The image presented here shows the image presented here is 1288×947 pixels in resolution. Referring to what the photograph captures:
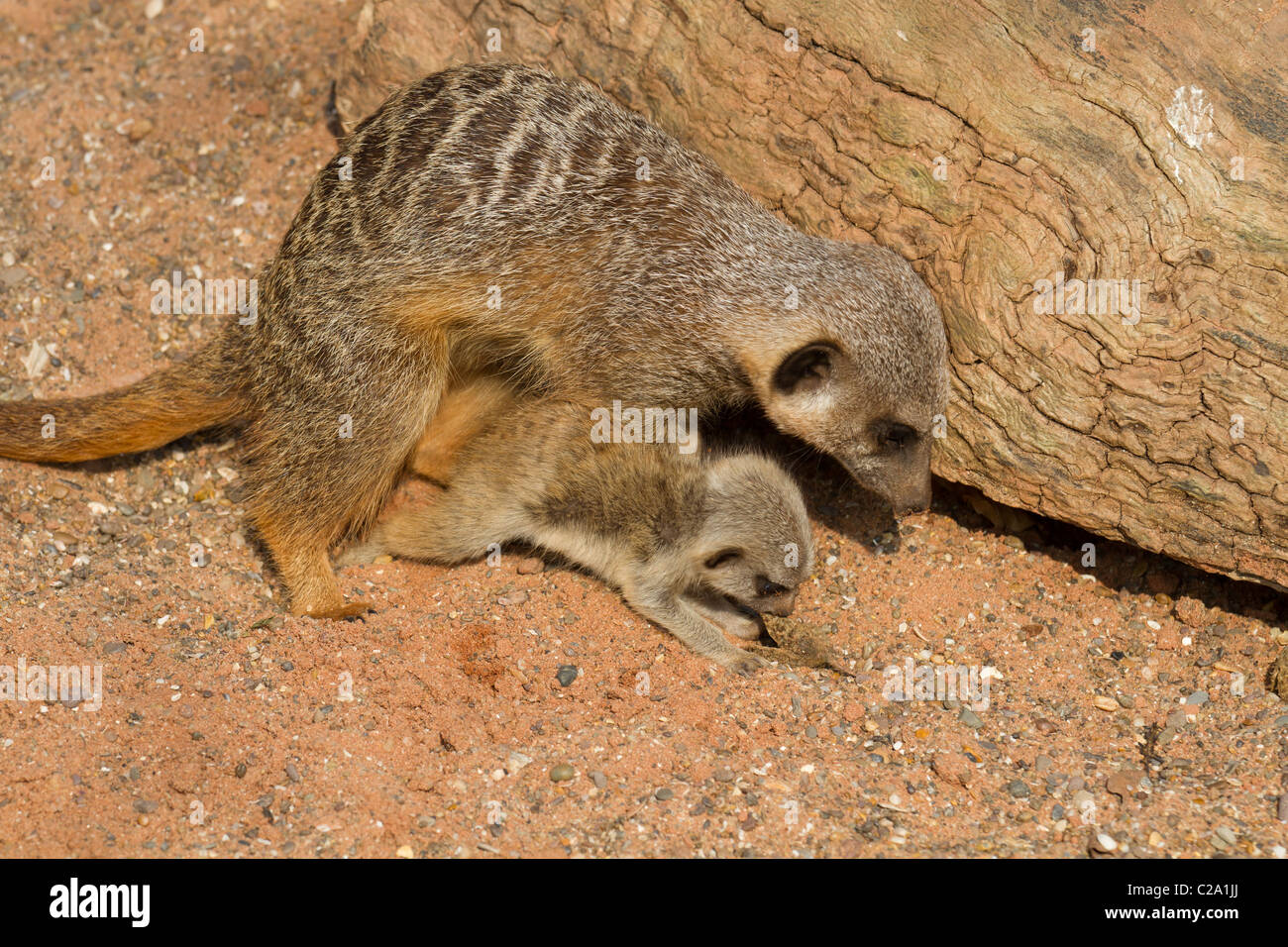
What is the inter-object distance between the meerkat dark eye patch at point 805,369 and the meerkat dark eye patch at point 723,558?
67cm

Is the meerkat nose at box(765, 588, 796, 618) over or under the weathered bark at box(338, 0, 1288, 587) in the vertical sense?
under

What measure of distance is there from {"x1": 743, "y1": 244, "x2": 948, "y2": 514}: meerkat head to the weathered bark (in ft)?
0.51

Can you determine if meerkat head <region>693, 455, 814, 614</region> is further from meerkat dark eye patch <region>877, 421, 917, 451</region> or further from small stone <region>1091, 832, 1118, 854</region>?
small stone <region>1091, 832, 1118, 854</region>

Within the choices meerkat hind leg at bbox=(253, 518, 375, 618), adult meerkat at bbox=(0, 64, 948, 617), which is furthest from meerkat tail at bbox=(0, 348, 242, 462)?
meerkat hind leg at bbox=(253, 518, 375, 618)

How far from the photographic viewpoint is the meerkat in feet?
14.6

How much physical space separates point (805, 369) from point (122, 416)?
2596 millimetres

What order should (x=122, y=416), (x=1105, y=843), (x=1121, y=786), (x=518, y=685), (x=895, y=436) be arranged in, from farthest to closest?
(x=122, y=416) → (x=895, y=436) → (x=518, y=685) → (x=1121, y=786) → (x=1105, y=843)

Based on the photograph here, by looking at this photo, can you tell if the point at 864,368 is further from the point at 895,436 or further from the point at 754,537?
the point at 754,537

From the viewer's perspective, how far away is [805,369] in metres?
4.24

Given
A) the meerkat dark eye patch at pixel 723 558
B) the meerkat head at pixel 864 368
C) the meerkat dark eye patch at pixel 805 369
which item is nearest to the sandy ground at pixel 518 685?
the meerkat dark eye patch at pixel 723 558

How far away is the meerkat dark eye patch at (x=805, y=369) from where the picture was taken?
13.6 feet

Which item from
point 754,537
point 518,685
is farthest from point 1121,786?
point 518,685

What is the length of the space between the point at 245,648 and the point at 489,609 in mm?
866

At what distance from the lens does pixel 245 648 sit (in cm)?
411
